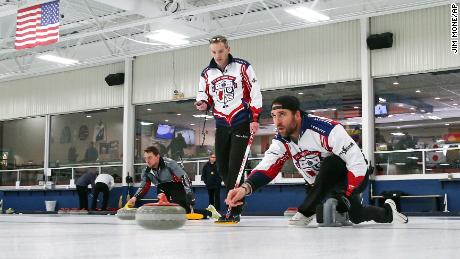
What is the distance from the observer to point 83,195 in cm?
1780

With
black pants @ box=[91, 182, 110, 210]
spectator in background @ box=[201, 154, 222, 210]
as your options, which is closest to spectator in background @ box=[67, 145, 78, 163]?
black pants @ box=[91, 182, 110, 210]

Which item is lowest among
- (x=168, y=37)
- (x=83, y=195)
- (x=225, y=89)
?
(x=83, y=195)

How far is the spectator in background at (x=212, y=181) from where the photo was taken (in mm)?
15047

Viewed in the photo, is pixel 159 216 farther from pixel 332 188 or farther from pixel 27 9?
pixel 27 9

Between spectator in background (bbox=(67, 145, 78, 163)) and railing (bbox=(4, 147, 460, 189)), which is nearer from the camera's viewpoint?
railing (bbox=(4, 147, 460, 189))

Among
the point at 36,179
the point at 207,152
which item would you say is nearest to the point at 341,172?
the point at 207,152

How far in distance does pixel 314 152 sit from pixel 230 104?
138cm

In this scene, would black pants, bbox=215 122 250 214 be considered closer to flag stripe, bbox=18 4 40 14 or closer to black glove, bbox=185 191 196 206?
black glove, bbox=185 191 196 206

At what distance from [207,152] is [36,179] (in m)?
6.67

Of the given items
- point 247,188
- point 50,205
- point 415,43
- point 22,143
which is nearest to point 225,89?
point 247,188

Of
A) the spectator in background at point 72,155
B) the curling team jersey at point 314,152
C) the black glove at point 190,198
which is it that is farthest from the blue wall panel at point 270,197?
the curling team jersey at point 314,152

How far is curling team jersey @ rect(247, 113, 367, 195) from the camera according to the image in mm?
3529

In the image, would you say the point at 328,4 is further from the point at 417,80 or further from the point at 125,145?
the point at 125,145

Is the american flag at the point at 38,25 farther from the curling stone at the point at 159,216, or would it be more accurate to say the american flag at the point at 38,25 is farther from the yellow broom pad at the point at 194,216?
the curling stone at the point at 159,216
